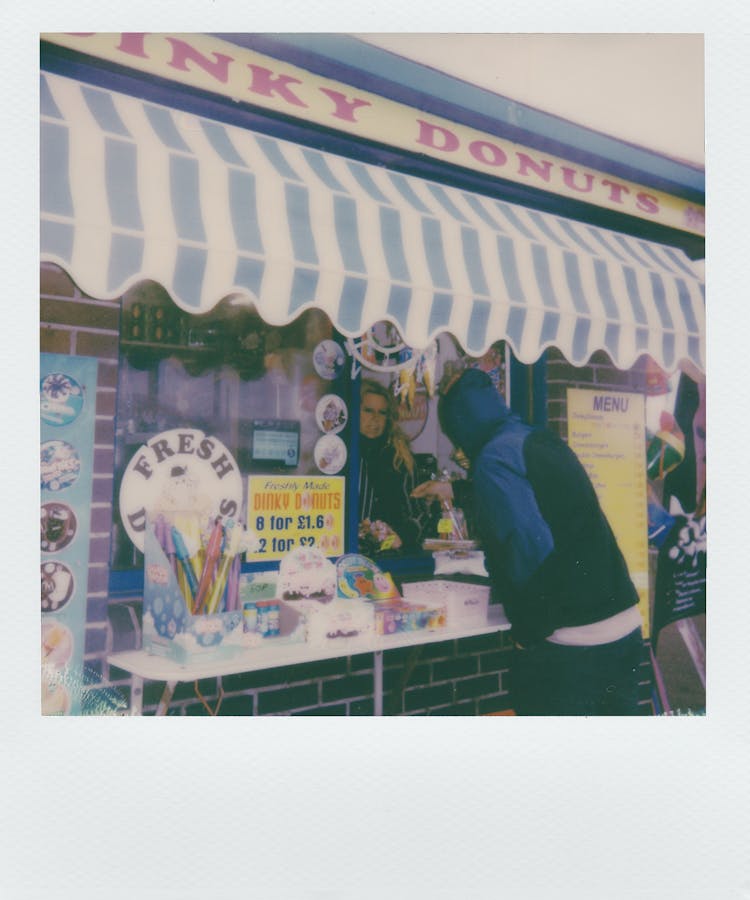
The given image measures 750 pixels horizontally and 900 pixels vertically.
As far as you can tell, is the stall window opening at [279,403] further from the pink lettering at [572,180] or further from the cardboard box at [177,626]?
the pink lettering at [572,180]

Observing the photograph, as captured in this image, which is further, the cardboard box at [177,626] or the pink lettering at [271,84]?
the pink lettering at [271,84]

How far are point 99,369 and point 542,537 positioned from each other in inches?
90.0

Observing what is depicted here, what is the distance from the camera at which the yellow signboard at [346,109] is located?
342 cm

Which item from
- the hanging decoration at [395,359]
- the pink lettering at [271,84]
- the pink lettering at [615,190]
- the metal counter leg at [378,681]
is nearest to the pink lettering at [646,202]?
the pink lettering at [615,190]

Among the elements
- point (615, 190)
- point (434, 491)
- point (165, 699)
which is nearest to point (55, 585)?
point (165, 699)

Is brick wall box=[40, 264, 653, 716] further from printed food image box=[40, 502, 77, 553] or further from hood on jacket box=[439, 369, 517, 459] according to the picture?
hood on jacket box=[439, 369, 517, 459]

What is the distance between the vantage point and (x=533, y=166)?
14.9 feet

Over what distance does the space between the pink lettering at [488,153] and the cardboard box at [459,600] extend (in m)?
2.31

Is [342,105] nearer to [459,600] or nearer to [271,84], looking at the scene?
[271,84]

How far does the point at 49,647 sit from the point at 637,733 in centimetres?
280

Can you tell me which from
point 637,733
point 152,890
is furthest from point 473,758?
point 152,890

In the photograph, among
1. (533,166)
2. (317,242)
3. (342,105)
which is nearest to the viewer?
(317,242)

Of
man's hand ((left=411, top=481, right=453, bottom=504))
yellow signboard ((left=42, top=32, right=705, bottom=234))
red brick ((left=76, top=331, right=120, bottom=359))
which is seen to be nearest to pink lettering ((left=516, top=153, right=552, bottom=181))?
yellow signboard ((left=42, top=32, right=705, bottom=234))

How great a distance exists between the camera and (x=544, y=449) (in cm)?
408
